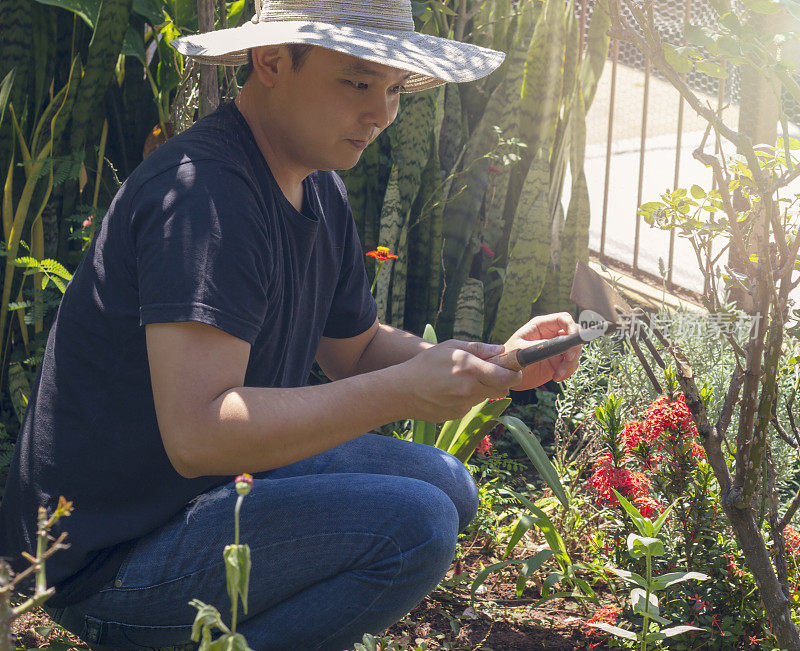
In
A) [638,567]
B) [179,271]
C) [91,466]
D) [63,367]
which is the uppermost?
[179,271]

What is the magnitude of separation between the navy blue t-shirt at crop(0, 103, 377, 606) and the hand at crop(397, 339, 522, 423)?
26cm

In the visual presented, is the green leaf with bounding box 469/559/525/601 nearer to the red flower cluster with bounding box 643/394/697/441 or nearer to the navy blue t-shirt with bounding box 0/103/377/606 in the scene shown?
the red flower cluster with bounding box 643/394/697/441

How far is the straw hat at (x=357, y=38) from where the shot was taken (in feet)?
4.63

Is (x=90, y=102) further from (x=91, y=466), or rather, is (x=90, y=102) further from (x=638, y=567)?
(x=638, y=567)

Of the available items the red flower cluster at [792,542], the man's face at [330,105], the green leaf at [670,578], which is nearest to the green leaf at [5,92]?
the man's face at [330,105]

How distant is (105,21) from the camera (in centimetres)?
248

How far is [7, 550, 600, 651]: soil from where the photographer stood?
6.24 feet

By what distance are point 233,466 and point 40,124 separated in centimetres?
176

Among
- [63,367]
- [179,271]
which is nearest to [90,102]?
[63,367]

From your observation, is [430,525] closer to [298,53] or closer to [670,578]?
[670,578]

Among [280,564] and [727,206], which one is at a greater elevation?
[727,206]

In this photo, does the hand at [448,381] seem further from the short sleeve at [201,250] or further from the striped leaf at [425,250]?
the striped leaf at [425,250]

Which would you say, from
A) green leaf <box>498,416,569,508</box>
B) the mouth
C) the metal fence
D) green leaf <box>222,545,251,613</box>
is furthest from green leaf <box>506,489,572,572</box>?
green leaf <box>222,545,251,613</box>

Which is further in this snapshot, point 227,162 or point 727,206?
point 727,206
